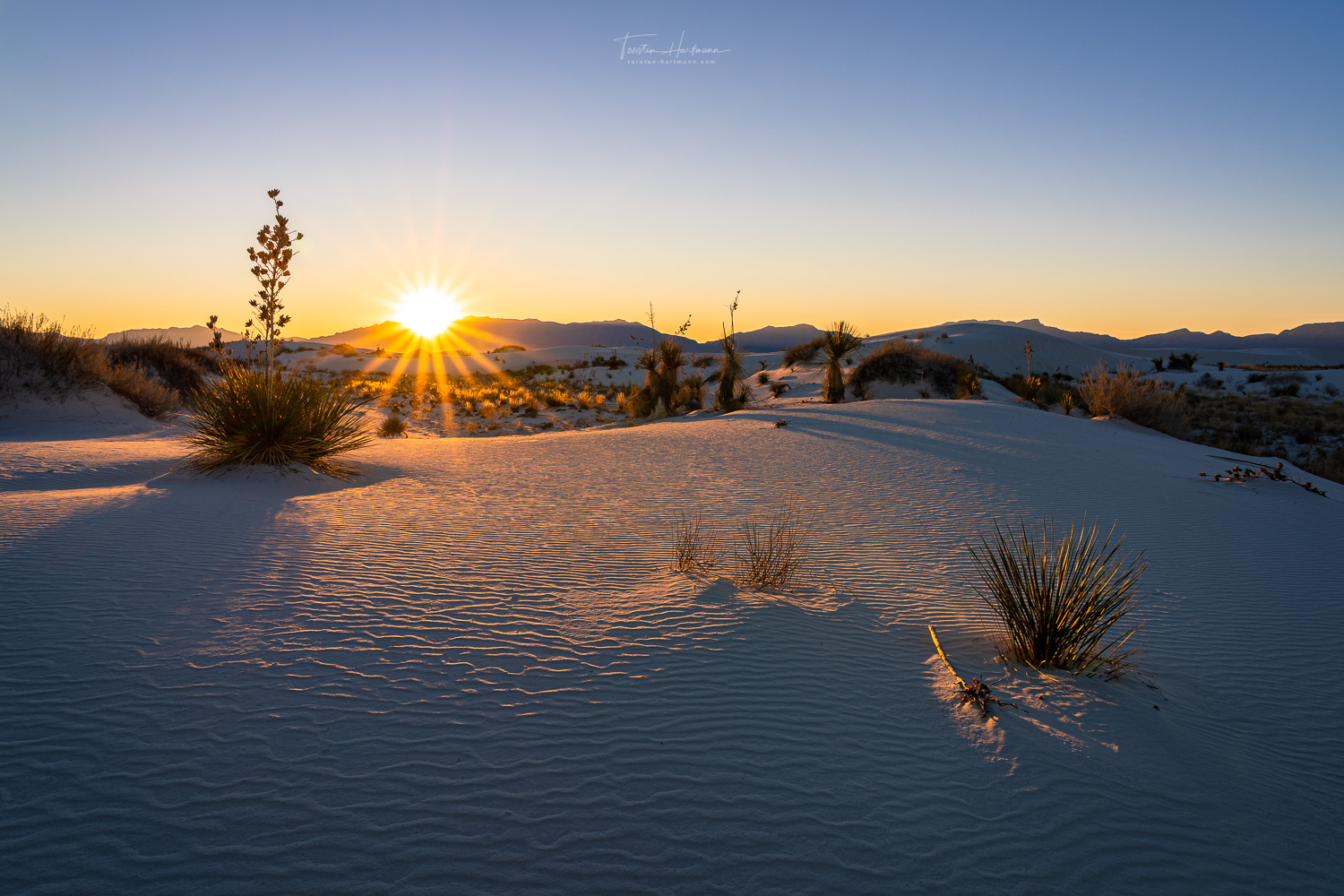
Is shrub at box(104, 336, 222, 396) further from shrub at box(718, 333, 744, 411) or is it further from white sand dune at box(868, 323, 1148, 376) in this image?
white sand dune at box(868, 323, 1148, 376)

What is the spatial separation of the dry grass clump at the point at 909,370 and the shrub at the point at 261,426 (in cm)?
1959

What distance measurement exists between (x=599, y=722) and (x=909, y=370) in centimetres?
2454

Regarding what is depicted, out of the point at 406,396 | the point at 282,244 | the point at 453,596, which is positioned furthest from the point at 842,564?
the point at 406,396

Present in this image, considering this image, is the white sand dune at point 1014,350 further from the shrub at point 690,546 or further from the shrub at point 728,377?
the shrub at point 690,546

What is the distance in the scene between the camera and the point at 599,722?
10.5 ft

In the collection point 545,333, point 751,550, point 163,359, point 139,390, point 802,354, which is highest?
point 545,333

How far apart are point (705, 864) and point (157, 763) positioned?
2200 millimetres

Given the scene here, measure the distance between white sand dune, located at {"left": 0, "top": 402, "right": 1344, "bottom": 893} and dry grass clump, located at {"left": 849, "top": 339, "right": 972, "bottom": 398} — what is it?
18.8 m

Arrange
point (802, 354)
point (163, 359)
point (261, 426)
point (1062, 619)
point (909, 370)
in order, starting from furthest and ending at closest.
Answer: point (802, 354) < point (909, 370) < point (163, 359) < point (261, 426) < point (1062, 619)

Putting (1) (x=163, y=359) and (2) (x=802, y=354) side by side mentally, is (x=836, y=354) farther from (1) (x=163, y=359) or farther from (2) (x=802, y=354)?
(1) (x=163, y=359)

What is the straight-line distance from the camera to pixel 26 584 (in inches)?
171

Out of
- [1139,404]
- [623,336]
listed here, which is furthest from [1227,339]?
[1139,404]

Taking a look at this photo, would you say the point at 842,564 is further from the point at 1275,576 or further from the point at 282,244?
the point at 282,244

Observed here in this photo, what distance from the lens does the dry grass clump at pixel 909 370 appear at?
25.1m
